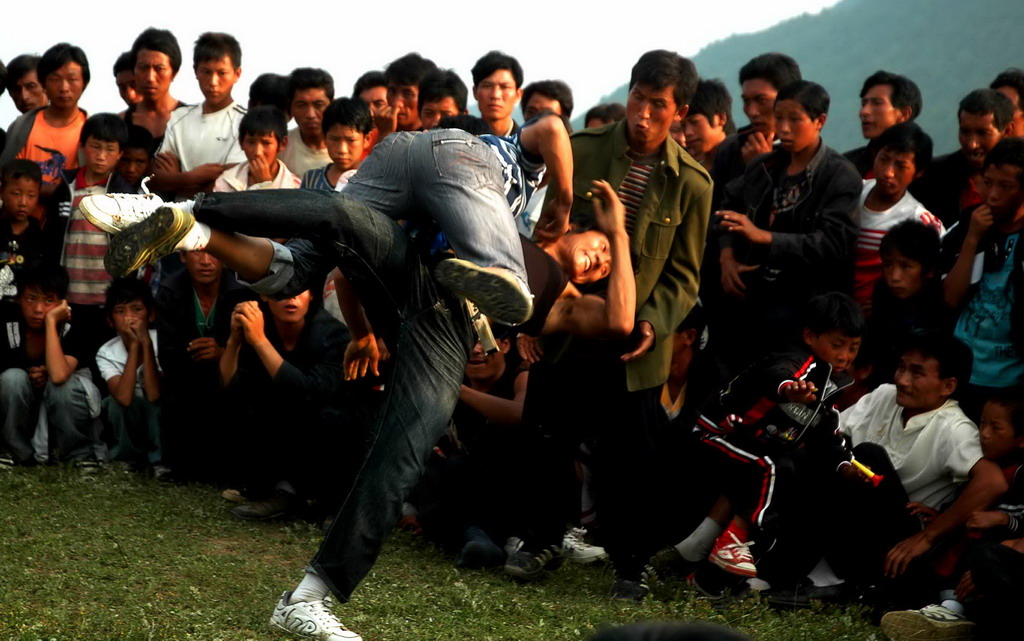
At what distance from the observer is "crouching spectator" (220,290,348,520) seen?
21.6 feet

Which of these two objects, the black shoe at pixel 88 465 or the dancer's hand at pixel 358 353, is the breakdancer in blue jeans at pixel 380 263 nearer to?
the dancer's hand at pixel 358 353

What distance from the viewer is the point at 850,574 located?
5.39 meters

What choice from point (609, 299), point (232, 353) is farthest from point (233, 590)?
point (609, 299)

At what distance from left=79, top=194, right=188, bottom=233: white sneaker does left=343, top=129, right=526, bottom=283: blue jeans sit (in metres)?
0.73

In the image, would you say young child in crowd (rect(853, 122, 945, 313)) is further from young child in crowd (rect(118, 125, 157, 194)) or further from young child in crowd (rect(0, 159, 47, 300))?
young child in crowd (rect(0, 159, 47, 300))

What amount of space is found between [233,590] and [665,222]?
272cm

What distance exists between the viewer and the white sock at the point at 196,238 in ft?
13.0

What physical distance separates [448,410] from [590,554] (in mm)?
2021

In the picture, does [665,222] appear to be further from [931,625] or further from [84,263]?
[84,263]

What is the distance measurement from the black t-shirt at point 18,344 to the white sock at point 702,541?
4.18 metres

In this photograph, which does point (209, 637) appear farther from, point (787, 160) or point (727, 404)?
point (787, 160)

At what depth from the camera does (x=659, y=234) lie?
241 inches

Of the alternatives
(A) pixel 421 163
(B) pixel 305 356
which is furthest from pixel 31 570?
(A) pixel 421 163

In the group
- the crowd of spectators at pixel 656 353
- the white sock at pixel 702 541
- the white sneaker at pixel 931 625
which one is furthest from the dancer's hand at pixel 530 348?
the white sneaker at pixel 931 625
